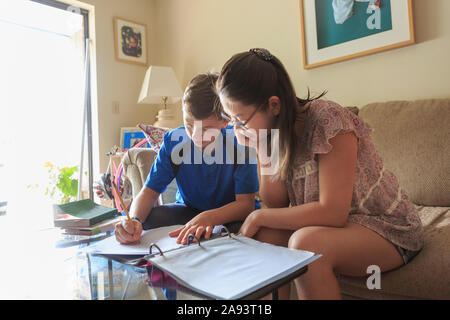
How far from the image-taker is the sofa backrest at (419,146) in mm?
1181

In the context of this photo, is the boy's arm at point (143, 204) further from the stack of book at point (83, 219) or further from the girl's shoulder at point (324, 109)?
the girl's shoulder at point (324, 109)

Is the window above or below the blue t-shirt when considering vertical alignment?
above

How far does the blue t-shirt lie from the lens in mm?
1021

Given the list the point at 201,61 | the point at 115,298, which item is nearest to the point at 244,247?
the point at 115,298

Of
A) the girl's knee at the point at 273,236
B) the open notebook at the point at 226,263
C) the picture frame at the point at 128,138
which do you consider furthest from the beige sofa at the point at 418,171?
the picture frame at the point at 128,138

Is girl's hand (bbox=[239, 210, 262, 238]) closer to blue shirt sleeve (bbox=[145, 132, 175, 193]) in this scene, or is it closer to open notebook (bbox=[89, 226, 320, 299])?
open notebook (bbox=[89, 226, 320, 299])

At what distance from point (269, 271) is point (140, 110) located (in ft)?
8.69

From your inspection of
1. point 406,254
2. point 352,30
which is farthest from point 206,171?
point 352,30

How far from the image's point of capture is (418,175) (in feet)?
4.00

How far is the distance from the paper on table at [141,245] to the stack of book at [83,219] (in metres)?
0.15

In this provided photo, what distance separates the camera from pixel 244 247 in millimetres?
607

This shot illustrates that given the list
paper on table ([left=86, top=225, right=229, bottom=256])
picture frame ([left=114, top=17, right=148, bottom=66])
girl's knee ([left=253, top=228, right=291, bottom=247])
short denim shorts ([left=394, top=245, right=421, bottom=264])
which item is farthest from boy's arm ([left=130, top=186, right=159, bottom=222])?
picture frame ([left=114, top=17, right=148, bottom=66])

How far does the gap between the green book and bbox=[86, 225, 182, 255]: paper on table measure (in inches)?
6.6

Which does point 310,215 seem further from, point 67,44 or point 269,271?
point 67,44
